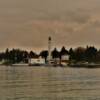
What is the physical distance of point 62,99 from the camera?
48.3m

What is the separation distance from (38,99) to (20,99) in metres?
1.88

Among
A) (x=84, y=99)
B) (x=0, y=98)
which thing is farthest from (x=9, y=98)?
(x=84, y=99)

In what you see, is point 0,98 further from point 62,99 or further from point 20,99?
point 62,99

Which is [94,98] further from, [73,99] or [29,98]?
[29,98]

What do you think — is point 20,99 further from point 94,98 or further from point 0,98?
point 94,98

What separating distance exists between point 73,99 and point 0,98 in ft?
24.6

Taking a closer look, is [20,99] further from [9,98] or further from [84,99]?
[84,99]

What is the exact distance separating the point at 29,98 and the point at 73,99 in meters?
4.60

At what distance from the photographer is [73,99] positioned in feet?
157

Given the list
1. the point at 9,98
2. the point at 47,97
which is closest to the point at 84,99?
the point at 47,97

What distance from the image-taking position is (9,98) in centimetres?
4878

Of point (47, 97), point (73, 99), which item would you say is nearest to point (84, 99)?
point (73, 99)

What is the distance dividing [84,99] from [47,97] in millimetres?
4410

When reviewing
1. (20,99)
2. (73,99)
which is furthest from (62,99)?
(20,99)
